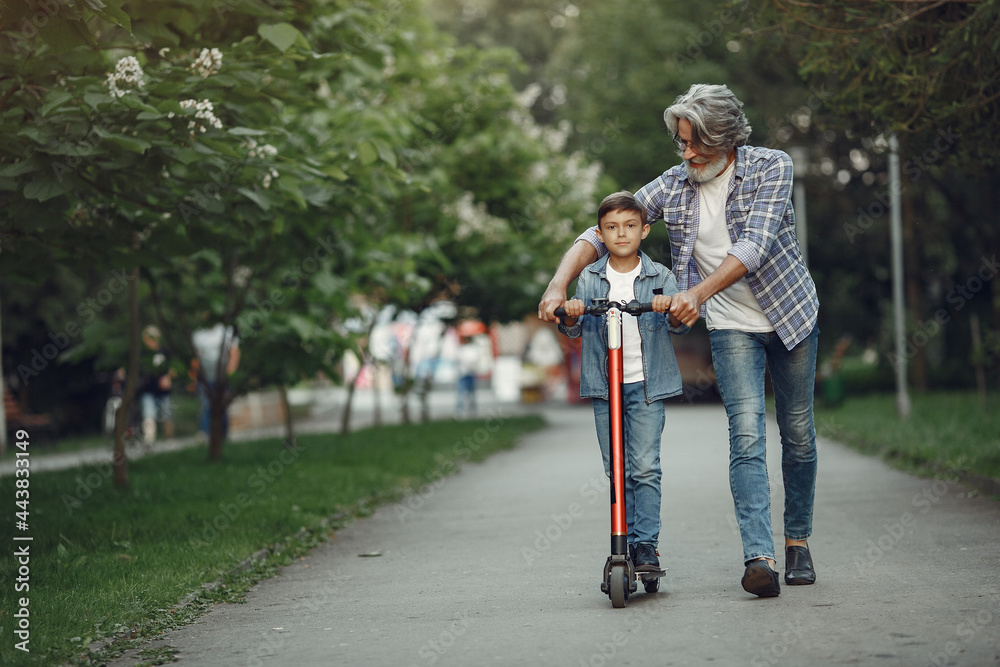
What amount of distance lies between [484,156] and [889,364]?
52.1 feet

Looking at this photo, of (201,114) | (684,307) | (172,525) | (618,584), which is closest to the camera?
(684,307)

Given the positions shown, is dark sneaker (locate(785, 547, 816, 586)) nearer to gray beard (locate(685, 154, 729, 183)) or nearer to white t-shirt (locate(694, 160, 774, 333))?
white t-shirt (locate(694, 160, 774, 333))

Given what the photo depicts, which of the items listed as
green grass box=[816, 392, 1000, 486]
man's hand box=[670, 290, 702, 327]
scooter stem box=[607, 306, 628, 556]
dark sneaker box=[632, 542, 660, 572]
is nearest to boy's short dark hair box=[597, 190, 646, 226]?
scooter stem box=[607, 306, 628, 556]

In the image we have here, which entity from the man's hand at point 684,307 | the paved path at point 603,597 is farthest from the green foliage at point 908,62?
the man's hand at point 684,307

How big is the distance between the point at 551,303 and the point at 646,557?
1.18 m

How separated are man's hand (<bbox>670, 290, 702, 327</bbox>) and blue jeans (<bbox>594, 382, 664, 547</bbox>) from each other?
59cm

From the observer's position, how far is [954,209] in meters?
27.6

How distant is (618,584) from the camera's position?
5.08m

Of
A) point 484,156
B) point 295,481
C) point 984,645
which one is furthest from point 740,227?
point 484,156

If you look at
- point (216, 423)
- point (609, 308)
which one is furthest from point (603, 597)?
point (216, 423)

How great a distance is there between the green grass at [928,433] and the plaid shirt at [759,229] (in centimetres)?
446

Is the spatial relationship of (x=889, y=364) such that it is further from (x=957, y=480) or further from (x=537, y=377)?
(x=957, y=480)

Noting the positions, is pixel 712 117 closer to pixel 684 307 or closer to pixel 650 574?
pixel 684 307

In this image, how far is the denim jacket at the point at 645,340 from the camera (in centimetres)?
531
